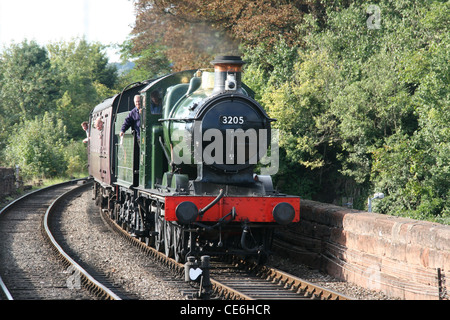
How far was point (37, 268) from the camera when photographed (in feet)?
34.0

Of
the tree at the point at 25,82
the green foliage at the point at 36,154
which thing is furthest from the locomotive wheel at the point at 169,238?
the tree at the point at 25,82

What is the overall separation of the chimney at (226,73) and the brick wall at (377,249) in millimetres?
2809

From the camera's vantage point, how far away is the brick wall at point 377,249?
7492mm

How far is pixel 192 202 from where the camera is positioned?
30.5 feet

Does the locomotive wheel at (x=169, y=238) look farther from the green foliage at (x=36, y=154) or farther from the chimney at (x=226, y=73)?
the green foliage at (x=36, y=154)

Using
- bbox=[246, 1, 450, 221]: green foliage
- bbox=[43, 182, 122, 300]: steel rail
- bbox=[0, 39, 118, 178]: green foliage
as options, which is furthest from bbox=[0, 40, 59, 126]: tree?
bbox=[43, 182, 122, 300]: steel rail

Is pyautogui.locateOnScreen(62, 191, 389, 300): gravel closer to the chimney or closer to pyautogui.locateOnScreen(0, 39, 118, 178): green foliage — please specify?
the chimney

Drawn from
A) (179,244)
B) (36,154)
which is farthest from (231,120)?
(36,154)

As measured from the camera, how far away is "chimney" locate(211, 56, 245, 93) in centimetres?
988

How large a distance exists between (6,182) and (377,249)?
1851cm

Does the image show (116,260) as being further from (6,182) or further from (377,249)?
(6,182)

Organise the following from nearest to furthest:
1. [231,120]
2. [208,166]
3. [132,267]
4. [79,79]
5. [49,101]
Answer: [231,120] → [208,166] → [132,267] → [49,101] → [79,79]
